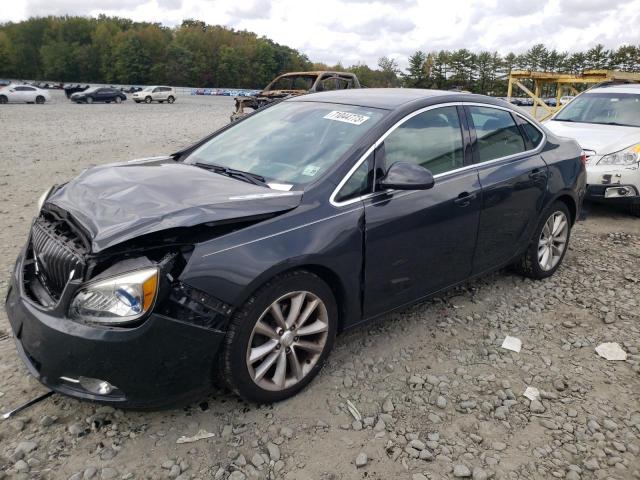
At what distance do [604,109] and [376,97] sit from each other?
6.02 meters

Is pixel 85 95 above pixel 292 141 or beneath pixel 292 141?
beneath

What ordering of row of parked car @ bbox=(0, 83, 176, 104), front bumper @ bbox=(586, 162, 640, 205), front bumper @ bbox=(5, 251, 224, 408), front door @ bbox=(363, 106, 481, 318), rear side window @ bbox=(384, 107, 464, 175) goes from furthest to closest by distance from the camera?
row of parked car @ bbox=(0, 83, 176, 104)
front bumper @ bbox=(586, 162, 640, 205)
rear side window @ bbox=(384, 107, 464, 175)
front door @ bbox=(363, 106, 481, 318)
front bumper @ bbox=(5, 251, 224, 408)

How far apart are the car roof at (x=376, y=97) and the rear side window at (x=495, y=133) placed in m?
0.22

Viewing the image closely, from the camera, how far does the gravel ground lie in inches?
96.0

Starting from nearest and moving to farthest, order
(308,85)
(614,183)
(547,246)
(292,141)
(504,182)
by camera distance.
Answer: (292,141) → (504,182) → (547,246) → (614,183) → (308,85)

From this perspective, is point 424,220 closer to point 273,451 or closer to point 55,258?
point 273,451

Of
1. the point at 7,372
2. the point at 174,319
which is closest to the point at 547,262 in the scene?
the point at 174,319

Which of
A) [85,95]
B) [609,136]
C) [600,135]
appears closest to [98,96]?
[85,95]

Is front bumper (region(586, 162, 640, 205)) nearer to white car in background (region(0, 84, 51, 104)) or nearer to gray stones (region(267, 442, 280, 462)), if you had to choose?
gray stones (region(267, 442, 280, 462))

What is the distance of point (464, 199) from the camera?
11.6 ft

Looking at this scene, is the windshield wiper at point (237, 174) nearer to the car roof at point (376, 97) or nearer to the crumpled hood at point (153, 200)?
the crumpled hood at point (153, 200)

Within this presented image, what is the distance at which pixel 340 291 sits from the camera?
9.70 ft

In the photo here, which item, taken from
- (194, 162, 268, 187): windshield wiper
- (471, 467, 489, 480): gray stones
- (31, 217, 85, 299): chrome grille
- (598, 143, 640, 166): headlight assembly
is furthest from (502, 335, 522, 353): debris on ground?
(598, 143, 640, 166): headlight assembly

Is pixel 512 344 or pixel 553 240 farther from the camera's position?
pixel 553 240
